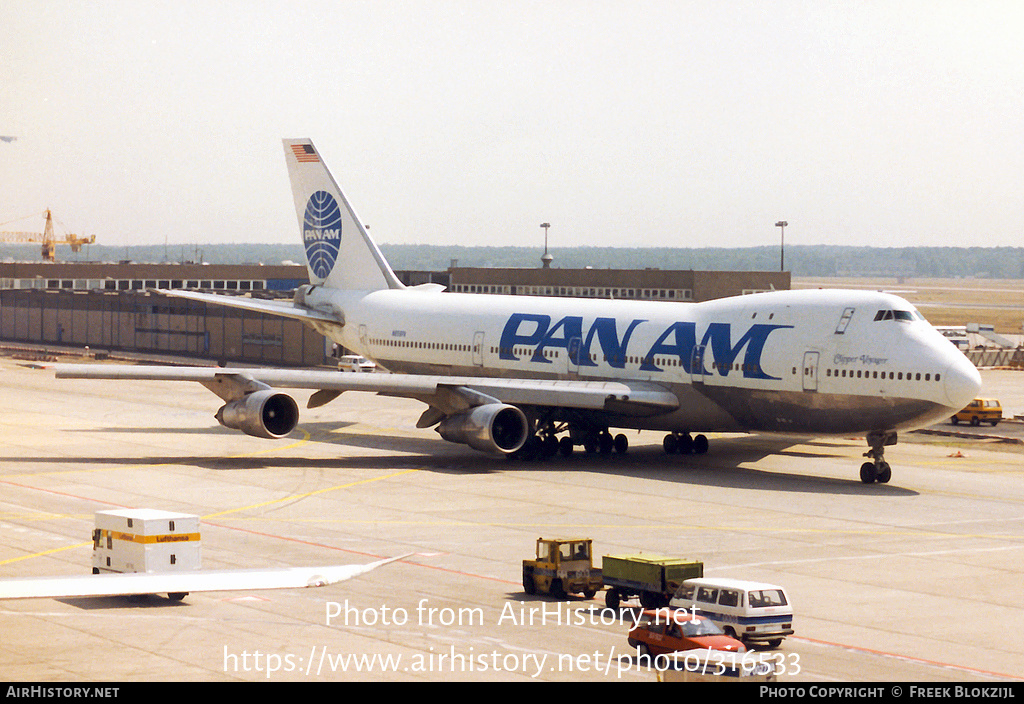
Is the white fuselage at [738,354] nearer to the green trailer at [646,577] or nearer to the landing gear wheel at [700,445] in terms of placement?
the landing gear wheel at [700,445]

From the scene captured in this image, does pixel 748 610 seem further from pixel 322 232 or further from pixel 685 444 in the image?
pixel 322 232

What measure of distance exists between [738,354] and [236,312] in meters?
57.7

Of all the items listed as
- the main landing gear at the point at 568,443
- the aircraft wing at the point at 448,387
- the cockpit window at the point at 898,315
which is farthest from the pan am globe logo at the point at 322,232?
the cockpit window at the point at 898,315

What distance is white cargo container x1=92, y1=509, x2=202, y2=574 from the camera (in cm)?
2636

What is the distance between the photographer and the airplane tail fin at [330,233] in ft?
207

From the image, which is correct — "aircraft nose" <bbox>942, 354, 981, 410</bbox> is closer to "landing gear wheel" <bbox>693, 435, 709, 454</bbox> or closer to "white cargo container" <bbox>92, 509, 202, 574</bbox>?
"landing gear wheel" <bbox>693, 435, 709, 454</bbox>

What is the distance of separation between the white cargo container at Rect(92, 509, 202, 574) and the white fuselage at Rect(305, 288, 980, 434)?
2395 cm

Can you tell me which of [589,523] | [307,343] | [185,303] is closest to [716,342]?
[589,523]

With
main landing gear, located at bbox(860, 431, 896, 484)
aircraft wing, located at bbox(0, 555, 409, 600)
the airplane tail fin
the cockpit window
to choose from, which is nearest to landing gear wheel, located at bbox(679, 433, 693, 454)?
main landing gear, located at bbox(860, 431, 896, 484)

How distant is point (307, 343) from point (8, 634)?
68404 millimetres

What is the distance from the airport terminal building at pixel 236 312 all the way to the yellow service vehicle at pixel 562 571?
62.0m

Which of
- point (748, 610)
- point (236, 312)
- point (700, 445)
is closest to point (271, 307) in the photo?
point (700, 445)

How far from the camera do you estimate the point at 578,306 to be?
2088 inches
